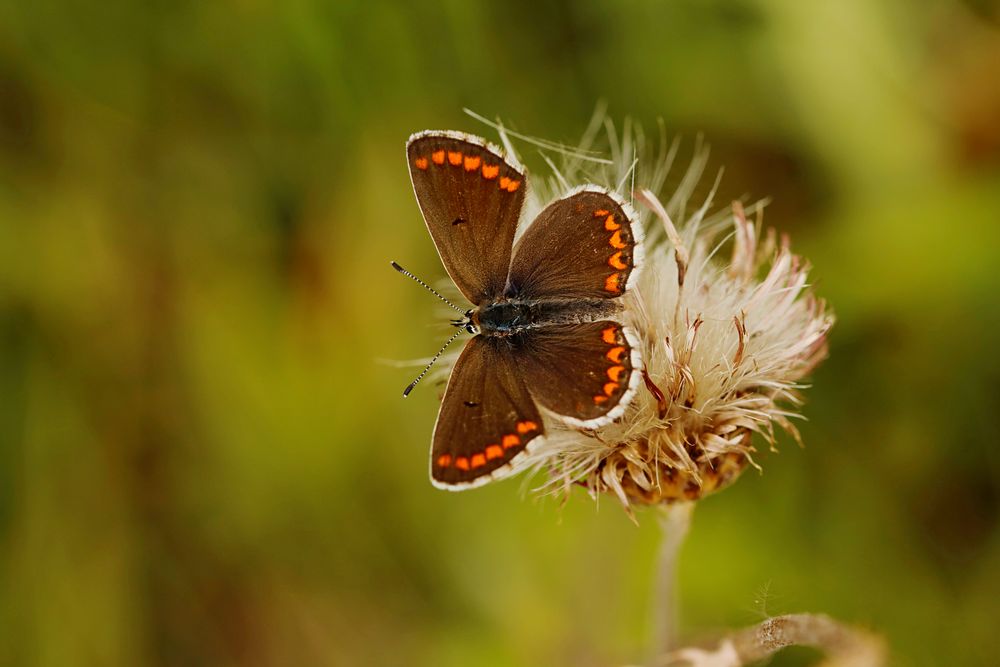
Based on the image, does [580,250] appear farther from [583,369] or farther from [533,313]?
[583,369]

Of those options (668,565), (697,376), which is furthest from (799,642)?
(697,376)

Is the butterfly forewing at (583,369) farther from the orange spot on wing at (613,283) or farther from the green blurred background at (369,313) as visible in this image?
the green blurred background at (369,313)

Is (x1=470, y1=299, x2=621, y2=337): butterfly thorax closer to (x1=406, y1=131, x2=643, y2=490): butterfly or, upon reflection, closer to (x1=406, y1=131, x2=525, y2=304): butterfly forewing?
(x1=406, y1=131, x2=643, y2=490): butterfly

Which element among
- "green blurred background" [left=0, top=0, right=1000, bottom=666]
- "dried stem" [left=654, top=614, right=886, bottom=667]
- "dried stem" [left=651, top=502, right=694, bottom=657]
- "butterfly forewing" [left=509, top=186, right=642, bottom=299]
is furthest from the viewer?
"green blurred background" [left=0, top=0, right=1000, bottom=666]

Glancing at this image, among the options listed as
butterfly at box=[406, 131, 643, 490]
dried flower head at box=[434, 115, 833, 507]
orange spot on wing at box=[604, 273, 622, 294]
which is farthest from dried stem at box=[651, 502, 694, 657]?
orange spot on wing at box=[604, 273, 622, 294]

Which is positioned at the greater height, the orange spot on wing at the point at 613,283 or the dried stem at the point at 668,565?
the orange spot on wing at the point at 613,283

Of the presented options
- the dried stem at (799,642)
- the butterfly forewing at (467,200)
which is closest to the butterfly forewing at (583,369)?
the butterfly forewing at (467,200)

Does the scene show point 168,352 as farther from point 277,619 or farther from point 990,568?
point 990,568
